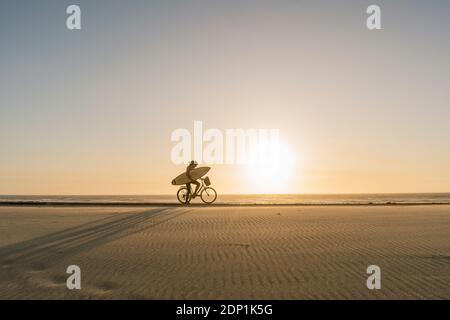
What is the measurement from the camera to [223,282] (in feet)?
23.0

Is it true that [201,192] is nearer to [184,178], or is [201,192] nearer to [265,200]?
[184,178]

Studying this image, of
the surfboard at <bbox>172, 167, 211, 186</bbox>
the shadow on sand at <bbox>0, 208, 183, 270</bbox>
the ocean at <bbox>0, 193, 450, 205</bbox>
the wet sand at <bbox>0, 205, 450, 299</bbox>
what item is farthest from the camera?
the ocean at <bbox>0, 193, 450, 205</bbox>

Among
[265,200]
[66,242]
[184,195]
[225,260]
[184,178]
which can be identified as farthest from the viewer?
[265,200]

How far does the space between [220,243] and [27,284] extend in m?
4.83

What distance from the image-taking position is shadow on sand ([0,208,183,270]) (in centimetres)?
878

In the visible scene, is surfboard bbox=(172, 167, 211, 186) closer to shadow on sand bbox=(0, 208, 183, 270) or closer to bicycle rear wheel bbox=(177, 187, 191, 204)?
bicycle rear wheel bbox=(177, 187, 191, 204)

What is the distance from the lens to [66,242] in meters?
10.8

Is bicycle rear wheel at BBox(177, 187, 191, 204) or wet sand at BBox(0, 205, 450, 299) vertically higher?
bicycle rear wheel at BBox(177, 187, 191, 204)

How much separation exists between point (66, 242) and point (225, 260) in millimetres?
4519

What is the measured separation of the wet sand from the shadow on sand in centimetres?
2

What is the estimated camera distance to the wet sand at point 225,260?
6531mm

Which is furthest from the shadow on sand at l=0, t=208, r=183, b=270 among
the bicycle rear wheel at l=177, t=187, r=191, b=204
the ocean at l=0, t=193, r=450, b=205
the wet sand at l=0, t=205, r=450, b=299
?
the ocean at l=0, t=193, r=450, b=205

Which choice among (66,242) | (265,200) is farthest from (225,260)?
(265,200)
